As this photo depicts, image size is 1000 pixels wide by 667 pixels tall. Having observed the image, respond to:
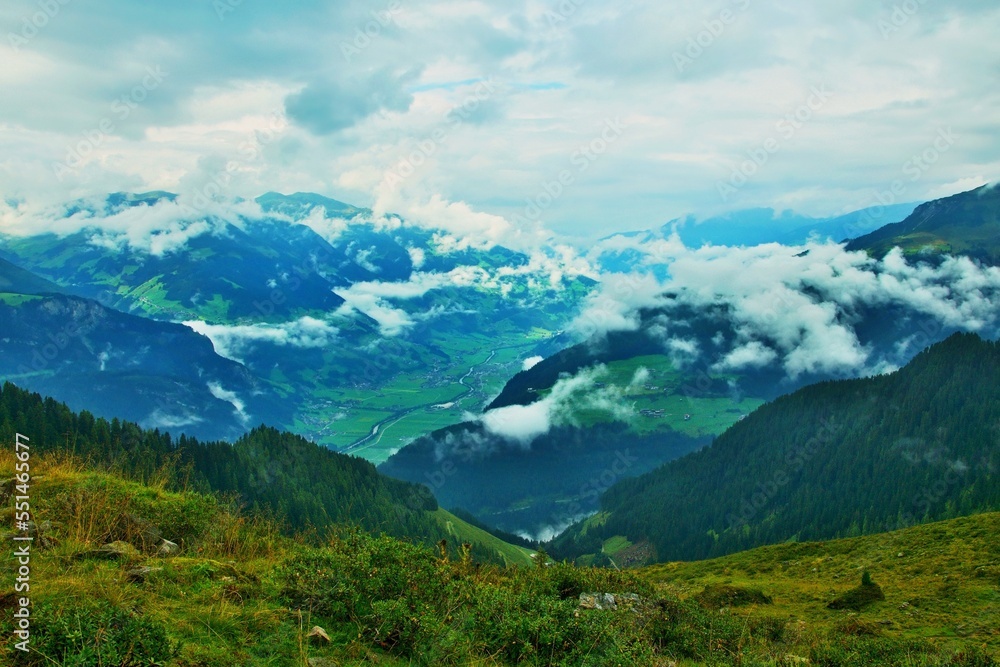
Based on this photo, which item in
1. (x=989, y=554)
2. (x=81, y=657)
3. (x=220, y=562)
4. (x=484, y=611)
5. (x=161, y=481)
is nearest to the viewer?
(x=81, y=657)

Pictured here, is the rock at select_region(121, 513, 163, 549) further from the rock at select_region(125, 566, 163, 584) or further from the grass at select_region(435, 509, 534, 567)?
the grass at select_region(435, 509, 534, 567)

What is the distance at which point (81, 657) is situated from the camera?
22.0ft

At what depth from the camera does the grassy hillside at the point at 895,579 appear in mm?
23359

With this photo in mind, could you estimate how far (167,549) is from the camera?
1261 centimetres

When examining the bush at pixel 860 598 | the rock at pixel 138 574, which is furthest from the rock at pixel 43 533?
the bush at pixel 860 598

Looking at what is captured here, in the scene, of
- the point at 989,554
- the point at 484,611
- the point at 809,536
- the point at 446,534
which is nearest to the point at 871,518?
the point at 809,536

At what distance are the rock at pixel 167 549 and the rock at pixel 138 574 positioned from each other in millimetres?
1833

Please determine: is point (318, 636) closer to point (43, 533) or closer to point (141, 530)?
point (141, 530)

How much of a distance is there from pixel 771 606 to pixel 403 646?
27.6 m

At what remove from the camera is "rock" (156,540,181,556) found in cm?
1251

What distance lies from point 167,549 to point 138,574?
2.34 meters

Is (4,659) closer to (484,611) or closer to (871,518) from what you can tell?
(484,611)

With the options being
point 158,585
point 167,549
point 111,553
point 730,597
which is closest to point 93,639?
point 158,585

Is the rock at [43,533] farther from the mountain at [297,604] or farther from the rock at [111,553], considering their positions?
the rock at [111,553]
